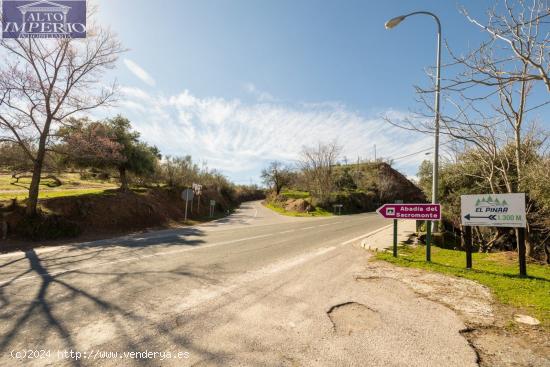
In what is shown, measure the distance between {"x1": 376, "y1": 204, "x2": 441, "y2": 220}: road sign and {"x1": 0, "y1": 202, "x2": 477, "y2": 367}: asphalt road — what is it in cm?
278

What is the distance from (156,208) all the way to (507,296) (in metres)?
20.3

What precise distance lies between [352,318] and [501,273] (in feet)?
17.4

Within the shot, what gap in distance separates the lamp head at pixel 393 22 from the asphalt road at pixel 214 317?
8.46 m

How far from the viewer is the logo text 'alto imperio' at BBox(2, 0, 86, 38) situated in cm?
1192

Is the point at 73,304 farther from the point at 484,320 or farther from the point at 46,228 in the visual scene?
the point at 46,228

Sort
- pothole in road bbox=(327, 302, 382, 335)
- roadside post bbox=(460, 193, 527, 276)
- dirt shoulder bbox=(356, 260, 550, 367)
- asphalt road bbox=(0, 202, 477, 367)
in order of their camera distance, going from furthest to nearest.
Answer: roadside post bbox=(460, 193, 527, 276) < pothole in road bbox=(327, 302, 382, 335) < dirt shoulder bbox=(356, 260, 550, 367) < asphalt road bbox=(0, 202, 477, 367)

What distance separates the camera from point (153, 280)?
234 inches

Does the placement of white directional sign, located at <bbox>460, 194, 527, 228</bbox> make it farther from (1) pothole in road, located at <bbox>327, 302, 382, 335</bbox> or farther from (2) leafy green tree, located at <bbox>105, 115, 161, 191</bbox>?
(2) leafy green tree, located at <bbox>105, 115, 161, 191</bbox>

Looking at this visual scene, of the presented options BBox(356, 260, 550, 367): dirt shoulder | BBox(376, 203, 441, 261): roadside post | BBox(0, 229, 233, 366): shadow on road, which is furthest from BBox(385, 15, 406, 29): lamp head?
BBox(0, 229, 233, 366): shadow on road

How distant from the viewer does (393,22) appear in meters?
9.96

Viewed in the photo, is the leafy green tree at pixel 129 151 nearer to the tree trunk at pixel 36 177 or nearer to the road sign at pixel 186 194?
the road sign at pixel 186 194


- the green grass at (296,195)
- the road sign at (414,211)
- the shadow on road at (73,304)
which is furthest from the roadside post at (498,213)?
the green grass at (296,195)

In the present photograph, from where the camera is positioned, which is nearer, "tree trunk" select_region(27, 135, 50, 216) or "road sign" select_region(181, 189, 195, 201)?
"tree trunk" select_region(27, 135, 50, 216)

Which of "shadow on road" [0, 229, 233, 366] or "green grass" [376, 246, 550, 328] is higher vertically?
"shadow on road" [0, 229, 233, 366]
